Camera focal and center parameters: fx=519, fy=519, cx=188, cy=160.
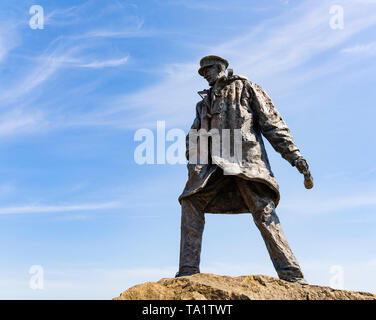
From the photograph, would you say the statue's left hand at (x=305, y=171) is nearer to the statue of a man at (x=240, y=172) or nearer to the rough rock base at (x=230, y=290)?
the statue of a man at (x=240, y=172)

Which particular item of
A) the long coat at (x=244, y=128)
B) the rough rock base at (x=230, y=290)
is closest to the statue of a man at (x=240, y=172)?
the long coat at (x=244, y=128)

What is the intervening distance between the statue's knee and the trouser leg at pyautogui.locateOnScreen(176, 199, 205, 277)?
72cm

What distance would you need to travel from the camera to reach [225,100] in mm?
7070

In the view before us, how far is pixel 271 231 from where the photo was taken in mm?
6402

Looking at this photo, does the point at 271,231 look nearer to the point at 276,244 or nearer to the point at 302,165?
the point at 276,244

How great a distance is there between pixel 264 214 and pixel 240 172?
61 cm

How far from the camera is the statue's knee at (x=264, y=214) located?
649cm

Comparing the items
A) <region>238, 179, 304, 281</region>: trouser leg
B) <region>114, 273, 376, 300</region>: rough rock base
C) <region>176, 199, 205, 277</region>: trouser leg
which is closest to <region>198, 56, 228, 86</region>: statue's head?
<region>238, 179, 304, 281</region>: trouser leg

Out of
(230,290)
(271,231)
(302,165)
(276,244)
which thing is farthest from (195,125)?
(230,290)

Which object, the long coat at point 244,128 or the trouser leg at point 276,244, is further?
the long coat at point 244,128

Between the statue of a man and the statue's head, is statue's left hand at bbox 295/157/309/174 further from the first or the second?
the statue's head
